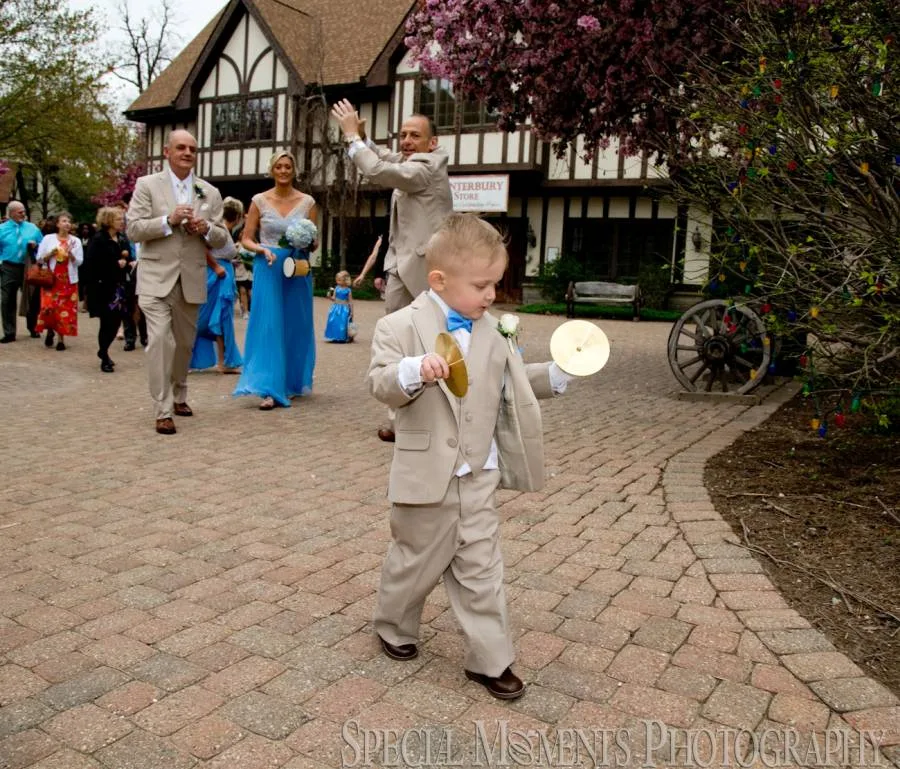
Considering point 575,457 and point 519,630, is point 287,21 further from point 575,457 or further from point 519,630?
point 519,630

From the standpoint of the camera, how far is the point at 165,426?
6680 millimetres

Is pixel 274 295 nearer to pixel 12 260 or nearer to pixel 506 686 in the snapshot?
pixel 506 686

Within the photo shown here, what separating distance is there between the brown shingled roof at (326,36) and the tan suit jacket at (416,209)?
24448mm

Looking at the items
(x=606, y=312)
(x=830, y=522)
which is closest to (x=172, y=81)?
(x=606, y=312)

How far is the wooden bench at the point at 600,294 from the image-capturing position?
24.1 m

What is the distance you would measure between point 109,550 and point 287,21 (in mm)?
31151

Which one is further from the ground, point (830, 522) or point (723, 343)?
point (723, 343)

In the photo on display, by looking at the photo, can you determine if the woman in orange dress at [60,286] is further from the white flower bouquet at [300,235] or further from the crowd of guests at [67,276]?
the white flower bouquet at [300,235]

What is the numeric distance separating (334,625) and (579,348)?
1.41 meters

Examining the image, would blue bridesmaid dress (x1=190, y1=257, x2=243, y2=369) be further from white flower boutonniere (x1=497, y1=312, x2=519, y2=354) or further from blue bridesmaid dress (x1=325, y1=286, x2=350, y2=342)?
white flower boutonniere (x1=497, y1=312, x2=519, y2=354)

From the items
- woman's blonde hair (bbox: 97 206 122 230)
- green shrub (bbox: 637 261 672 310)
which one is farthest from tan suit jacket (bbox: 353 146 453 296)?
green shrub (bbox: 637 261 672 310)

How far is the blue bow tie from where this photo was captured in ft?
9.70

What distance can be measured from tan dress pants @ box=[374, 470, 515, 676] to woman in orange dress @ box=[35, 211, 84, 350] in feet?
35.2

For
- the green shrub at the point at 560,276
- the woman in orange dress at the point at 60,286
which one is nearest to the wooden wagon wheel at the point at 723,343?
the woman in orange dress at the point at 60,286
